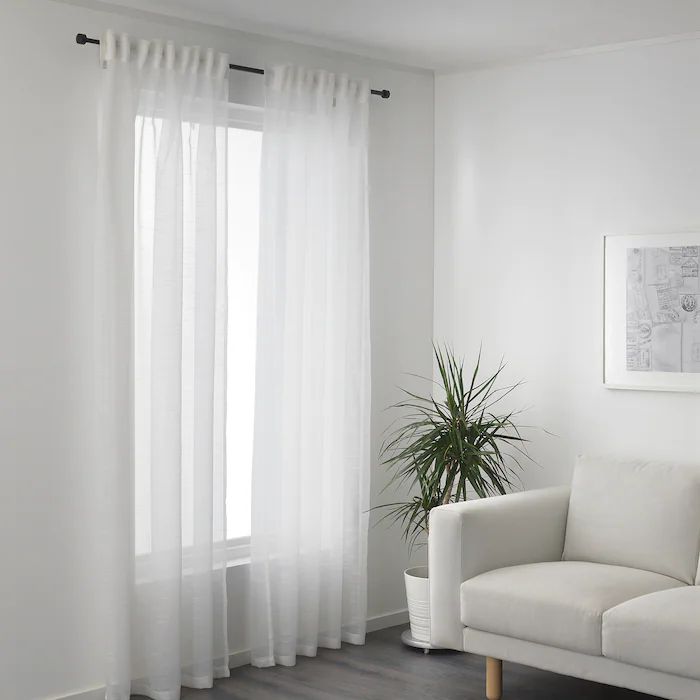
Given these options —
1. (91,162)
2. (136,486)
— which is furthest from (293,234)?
(136,486)

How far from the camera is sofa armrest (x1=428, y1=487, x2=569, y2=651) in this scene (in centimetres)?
414

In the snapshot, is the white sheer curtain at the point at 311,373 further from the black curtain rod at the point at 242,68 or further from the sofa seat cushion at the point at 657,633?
the sofa seat cushion at the point at 657,633

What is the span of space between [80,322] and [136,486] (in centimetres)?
68

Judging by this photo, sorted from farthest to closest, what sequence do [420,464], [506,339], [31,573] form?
[506,339] → [420,464] → [31,573]

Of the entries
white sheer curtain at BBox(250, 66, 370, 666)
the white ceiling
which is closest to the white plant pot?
white sheer curtain at BBox(250, 66, 370, 666)

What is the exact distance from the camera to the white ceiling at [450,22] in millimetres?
4227

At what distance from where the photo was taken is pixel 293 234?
4.68 m

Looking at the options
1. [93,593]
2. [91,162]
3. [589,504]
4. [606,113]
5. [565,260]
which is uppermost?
[606,113]

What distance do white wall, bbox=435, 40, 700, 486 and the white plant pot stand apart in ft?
2.48

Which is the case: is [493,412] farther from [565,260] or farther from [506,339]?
[565,260]

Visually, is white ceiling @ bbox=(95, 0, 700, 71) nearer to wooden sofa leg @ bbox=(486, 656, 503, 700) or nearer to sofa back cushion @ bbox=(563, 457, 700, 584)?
sofa back cushion @ bbox=(563, 457, 700, 584)

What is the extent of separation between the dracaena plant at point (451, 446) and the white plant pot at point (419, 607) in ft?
0.78

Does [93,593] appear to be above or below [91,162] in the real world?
below

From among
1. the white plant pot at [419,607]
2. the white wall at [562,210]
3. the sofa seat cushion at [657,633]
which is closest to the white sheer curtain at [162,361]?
the white plant pot at [419,607]
